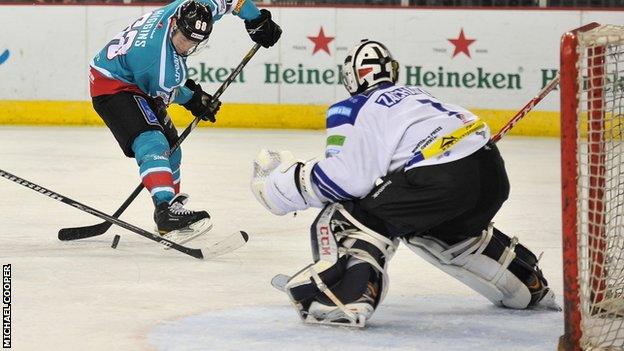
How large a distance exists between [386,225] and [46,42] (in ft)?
20.6

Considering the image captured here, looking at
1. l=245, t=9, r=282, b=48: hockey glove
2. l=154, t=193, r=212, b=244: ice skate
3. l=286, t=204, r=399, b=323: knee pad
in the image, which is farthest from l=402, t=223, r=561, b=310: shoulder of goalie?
l=245, t=9, r=282, b=48: hockey glove

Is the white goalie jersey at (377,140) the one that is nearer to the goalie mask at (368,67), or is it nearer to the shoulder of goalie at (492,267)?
the goalie mask at (368,67)

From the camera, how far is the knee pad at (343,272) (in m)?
3.04

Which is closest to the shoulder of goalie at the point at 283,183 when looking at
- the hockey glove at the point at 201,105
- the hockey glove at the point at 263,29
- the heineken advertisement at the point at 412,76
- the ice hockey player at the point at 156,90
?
the ice hockey player at the point at 156,90

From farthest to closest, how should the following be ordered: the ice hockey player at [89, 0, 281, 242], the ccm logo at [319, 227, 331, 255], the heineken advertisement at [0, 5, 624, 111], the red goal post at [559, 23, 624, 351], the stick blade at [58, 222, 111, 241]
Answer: the heineken advertisement at [0, 5, 624, 111]
the stick blade at [58, 222, 111, 241]
the ice hockey player at [89, 0, 281, 242]
the ccm logo at [319, 227, 331, 255]
the red goal post at [559, 23, 624, 351]

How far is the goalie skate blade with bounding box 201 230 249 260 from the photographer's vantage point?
413cm

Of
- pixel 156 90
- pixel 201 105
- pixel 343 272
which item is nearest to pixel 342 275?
pixel 343 272

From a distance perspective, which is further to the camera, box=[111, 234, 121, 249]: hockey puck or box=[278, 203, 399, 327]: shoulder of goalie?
box=[111, 234, 121, 249]: hockey puck

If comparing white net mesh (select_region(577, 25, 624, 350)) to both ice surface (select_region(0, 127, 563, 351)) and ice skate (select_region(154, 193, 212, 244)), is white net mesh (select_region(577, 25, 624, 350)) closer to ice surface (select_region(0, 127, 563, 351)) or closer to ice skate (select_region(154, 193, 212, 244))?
ice surface (select_region(0, 127, 563, 351))

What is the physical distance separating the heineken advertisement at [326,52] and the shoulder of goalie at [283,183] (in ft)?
17.5

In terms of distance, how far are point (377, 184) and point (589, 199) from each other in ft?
1.76

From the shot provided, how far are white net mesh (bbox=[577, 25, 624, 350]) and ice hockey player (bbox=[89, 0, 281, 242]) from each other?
1594mm

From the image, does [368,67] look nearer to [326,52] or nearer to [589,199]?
[589,199]

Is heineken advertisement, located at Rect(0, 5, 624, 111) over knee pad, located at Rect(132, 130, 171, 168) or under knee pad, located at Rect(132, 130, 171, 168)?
under
